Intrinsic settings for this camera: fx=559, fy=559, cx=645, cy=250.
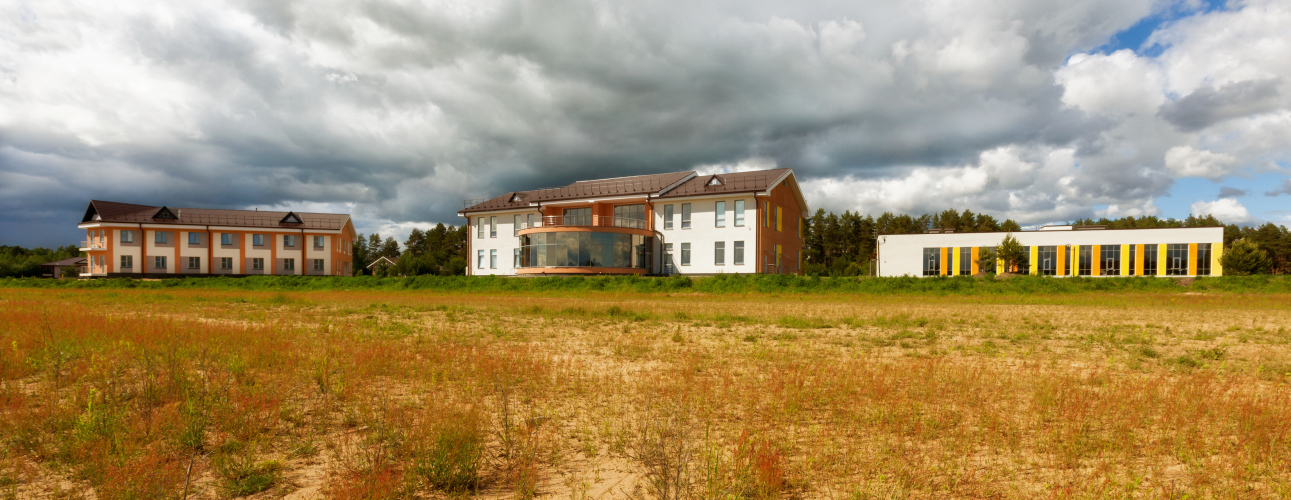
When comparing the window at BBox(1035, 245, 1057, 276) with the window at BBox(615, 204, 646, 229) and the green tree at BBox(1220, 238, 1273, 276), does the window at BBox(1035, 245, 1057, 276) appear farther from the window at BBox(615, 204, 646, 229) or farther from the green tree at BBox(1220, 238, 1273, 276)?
the window at BBox(615, 204, 646, 229)

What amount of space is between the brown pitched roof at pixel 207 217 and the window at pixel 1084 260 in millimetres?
80834

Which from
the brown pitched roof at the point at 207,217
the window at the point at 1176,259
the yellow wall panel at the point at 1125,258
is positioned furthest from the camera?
the brown pitched roof at the point at 207,217

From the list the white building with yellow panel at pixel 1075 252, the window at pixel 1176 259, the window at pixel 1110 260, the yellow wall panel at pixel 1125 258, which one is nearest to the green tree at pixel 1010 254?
the white building with yellow panel at pixel 1075 252

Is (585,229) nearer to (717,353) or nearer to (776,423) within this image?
(717,353)

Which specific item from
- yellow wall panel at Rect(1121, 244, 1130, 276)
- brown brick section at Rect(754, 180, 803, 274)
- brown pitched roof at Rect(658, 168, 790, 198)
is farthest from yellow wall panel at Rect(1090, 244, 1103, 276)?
brown pitched roof at Rect(658, 168, 790, 198)

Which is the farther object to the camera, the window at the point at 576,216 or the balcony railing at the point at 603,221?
the window at the point at 576,216

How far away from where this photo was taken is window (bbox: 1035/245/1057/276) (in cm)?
5344

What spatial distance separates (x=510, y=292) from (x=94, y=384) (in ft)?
87.3

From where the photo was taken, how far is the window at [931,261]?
185ft

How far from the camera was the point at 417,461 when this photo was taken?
4.73 meters

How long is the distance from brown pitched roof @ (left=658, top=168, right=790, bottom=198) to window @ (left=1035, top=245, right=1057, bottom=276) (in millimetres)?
27954

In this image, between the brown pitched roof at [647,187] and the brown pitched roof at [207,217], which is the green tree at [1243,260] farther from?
the brown pitched roof at [207,217]

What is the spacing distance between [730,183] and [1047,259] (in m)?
33.2

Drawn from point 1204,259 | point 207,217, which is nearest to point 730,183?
point 1204,259
